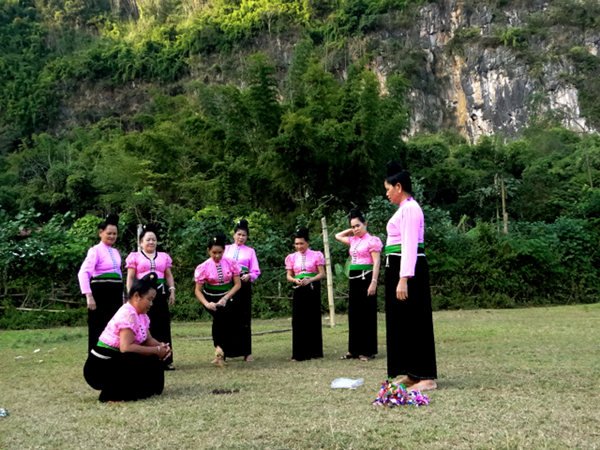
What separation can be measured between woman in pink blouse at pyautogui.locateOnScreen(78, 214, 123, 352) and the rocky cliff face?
54.5 m

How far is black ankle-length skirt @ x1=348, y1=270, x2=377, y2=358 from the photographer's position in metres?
6.94

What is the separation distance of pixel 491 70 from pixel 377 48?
1188 cm

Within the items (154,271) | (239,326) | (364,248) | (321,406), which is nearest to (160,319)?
(154,271)

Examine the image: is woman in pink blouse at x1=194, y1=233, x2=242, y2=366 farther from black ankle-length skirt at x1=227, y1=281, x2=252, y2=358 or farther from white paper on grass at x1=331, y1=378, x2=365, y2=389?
white paper on grass at x1=331, y1=378, x2=365, y2=389

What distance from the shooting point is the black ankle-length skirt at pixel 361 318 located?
694 centimetres

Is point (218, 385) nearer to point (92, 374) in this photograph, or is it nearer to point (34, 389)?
point (92, 374)

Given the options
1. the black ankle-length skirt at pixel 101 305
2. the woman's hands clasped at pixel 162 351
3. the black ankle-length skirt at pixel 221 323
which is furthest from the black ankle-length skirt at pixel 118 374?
the black ankle-length skirt at pixel 221 323

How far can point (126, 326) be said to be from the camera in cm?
470

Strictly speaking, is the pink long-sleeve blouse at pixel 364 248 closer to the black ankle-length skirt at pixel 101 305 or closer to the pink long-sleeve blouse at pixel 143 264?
the pink long-sleeve blouse at pixel 143 264

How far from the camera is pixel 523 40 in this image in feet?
202

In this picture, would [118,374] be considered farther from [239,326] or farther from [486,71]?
[486,71]

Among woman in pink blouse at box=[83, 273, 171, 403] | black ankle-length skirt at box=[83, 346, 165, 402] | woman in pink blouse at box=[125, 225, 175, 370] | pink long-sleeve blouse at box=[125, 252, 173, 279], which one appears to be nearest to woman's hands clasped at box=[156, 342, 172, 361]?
woman in pink blouse at box=[83, 273, 171, 403]

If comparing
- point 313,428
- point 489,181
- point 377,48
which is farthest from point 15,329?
point 377,48

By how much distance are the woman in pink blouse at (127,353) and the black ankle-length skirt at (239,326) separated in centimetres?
224
